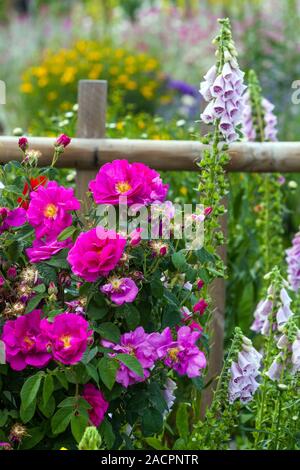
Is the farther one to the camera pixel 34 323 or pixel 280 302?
pixel 280 302

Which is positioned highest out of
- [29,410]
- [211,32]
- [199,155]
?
[211,32]

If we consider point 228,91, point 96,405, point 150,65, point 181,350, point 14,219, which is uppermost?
point 150,65

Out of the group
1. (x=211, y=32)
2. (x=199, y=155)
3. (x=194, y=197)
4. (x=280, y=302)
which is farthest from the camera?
(x=211, y=32)

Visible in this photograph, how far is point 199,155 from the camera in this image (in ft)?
8.90

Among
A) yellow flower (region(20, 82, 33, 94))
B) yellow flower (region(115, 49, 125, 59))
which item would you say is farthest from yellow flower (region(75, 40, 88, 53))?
yellow flower (region(20, 82, 33, 94))

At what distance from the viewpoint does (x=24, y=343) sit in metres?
1.83

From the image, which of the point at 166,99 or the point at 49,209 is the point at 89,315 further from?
the point at 166,99

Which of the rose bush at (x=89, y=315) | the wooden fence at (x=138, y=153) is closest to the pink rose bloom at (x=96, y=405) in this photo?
the rose bush at (x=89, y=315)

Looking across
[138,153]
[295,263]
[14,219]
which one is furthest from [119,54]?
[14,219]

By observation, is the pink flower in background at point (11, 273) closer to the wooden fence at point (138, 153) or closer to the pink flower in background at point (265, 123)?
the wooden fence at point (138, 153)

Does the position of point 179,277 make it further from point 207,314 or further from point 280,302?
point 207,314

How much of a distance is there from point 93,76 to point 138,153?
13.6 ft
